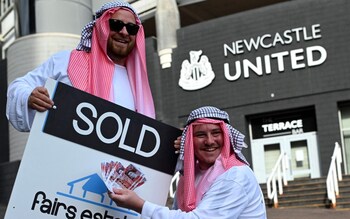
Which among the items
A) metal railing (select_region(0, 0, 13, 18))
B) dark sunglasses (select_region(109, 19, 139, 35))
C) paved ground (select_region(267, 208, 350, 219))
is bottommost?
dark sunglasses (select_region(109, 19, 139, 35))

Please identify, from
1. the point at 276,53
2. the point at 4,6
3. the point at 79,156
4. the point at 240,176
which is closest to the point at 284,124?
the point at 276,53

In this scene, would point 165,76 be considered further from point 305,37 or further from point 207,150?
point 207,150

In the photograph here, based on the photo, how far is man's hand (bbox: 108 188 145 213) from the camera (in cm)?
231

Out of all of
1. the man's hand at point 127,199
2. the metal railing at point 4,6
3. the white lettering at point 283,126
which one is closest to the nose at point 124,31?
the man's hand at point 127,199

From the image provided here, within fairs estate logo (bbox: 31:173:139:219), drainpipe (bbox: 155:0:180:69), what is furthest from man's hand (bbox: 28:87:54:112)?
drainpipe (bbox: 155:0:180:69)

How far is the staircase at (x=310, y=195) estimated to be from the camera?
12484 millimetres

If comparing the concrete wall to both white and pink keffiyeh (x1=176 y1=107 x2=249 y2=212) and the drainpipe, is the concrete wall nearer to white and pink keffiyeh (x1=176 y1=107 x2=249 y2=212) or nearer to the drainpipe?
the drainpipe

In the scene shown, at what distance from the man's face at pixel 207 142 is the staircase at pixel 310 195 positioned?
10261 millimetres

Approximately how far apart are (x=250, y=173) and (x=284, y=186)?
12542 mm

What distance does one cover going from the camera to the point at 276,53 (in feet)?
57.3

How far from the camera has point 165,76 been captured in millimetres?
19422

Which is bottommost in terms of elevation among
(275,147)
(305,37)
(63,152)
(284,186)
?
(63,152)

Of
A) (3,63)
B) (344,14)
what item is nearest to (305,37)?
(344,14)

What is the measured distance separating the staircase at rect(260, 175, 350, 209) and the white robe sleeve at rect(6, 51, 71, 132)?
35.5 feet
